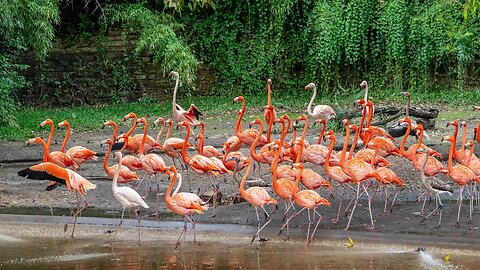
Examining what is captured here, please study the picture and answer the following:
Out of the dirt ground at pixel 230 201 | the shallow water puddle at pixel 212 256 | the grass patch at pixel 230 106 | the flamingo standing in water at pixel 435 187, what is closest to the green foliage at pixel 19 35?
the grass patch at pixel 230 106

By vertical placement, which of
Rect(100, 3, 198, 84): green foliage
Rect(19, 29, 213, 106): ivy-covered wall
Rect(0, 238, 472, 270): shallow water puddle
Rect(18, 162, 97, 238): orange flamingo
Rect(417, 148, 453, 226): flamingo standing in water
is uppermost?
Rect(100, 3, 198, 84): green foliage

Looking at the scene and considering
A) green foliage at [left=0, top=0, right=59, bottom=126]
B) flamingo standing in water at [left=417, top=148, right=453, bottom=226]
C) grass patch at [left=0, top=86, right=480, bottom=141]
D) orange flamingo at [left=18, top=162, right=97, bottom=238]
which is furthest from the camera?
grass patch at [left=0, top=86, right=480, bottom=141]

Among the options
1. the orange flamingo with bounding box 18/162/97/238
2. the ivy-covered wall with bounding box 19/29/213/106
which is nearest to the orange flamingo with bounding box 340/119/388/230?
the orange flamingo with bounding box 18/162/97/238

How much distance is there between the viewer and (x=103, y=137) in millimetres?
15062

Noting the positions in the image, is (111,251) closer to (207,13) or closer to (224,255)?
(224,255)

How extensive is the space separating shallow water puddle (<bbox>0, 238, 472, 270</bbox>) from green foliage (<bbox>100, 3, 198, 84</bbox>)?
948cm

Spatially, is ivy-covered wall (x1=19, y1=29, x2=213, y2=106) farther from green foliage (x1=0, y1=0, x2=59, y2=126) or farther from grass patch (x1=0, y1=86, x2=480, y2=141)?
green foliage (x1=0, y1=0, x2=59, y2=126)

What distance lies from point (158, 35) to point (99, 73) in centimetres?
255

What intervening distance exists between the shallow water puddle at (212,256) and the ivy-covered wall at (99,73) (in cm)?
1149

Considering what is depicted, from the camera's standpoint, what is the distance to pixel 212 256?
8070mm

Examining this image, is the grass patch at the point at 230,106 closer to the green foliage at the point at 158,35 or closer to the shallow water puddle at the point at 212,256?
the green foliage at the point at 158,35

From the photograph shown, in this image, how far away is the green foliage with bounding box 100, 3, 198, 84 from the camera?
18016 millimetres

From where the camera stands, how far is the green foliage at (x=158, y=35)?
18016 mm

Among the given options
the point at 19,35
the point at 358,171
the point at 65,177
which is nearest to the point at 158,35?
the point at 19,35
